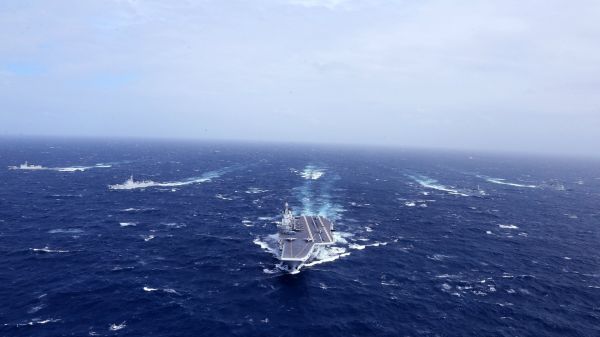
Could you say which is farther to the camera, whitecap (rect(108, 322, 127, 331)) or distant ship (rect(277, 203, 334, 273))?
distant ship (rect(277, 203, 334, 273))

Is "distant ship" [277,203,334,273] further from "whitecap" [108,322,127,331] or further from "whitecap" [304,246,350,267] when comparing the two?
"whitecap" [108,322,127,331]

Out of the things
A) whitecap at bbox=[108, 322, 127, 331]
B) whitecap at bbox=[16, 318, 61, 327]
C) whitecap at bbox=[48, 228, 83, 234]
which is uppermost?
whitecap at bbox=[48, 228, 83, 234]

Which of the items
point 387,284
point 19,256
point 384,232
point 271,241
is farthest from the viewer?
point 384,232

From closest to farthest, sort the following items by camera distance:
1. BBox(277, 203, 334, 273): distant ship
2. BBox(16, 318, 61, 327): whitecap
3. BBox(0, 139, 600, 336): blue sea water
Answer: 1. BBox(16, 318, 61, 327): whitecap
2. BBox(0, 139, 600, 336): blue sea water
3. BBox(277, 203, 334, 273): distant ship

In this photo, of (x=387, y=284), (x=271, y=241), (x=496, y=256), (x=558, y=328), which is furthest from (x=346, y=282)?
(x=496, y=256)

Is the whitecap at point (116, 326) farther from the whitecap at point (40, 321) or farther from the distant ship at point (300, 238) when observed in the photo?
the distant ship at point (300, 238)

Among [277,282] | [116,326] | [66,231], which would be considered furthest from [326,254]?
[66,231]

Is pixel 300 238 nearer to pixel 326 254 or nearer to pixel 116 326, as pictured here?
pixel 326 254

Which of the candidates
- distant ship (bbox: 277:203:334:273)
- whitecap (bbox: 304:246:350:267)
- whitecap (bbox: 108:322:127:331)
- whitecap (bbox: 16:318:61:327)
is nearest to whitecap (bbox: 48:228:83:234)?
whitecap (bbox: 16:318:61:327)

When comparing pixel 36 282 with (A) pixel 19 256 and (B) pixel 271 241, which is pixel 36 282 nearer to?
(A) pixel 19 256
